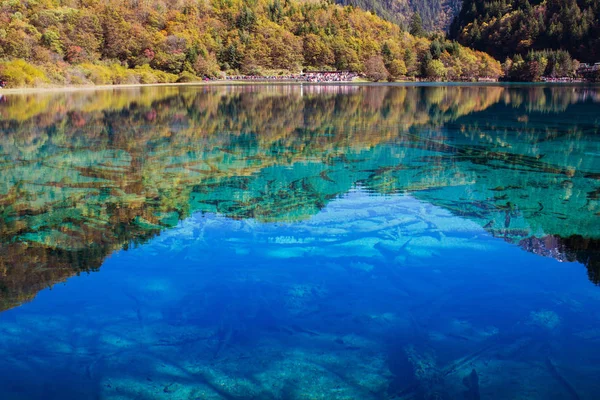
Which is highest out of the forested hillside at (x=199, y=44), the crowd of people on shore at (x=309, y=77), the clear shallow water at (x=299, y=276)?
the forested hillside at (x=199, y=44)

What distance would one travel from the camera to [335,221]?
6914 mm

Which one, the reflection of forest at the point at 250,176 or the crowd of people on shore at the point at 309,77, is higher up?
the crowd of people on shore at the point at 309,77

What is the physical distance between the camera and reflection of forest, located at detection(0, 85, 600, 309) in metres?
6.41

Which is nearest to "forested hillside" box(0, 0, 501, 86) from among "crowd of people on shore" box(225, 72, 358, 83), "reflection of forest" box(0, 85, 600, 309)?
"crowd of people on shore" box(225, 72, 358, 83)

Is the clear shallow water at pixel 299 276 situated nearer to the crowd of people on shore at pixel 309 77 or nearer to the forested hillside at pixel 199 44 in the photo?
the forested hillside at pixel 199 44

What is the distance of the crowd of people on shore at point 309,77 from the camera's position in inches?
3088

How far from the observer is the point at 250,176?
943 centimetres

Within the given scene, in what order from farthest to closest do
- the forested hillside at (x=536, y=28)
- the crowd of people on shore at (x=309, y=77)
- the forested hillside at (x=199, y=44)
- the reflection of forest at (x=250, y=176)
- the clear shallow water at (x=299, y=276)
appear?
the forested hillside at (x=536, y=28)
the crowd of people on shore at (x=309, y=77)
the forested hillside at (x=199, y=44)
the reflection of forest at (x=250, y=176)
the clear shallow water at (x=299, y=276)

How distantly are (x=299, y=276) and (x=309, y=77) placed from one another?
7788cm

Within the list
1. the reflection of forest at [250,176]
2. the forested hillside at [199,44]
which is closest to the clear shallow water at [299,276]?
the reflection of forest at [250,176]

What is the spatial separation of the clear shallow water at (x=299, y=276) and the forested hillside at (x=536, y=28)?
102m

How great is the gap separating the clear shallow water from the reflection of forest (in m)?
0.05

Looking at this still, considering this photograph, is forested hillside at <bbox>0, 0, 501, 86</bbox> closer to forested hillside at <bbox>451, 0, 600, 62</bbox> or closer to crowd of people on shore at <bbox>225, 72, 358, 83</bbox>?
crowd of people on shore at <bbox>225, 72, 358, 83</bbox>

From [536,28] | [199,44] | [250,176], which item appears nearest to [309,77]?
[199,44]
